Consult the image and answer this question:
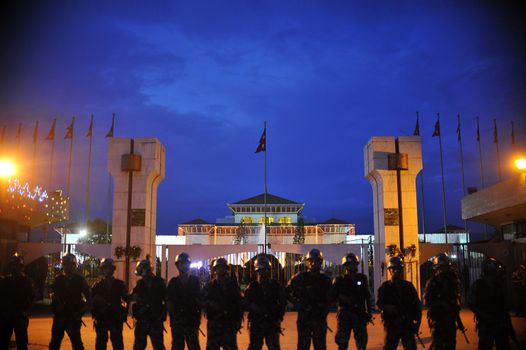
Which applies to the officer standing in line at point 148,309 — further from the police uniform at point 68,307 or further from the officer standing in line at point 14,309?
the officer standing in line at point 14,309

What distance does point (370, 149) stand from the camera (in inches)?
680

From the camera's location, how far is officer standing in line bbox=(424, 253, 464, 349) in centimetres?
802

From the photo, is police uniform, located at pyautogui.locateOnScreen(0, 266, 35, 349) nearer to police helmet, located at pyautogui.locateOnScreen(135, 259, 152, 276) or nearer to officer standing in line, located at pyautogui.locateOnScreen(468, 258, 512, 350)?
police helmet, located at pyautogui.locateOnScreen(135, 259, 152, 276)

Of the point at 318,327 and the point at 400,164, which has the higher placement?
the point at 400,164

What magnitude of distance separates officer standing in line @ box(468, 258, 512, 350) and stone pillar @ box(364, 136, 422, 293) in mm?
8442

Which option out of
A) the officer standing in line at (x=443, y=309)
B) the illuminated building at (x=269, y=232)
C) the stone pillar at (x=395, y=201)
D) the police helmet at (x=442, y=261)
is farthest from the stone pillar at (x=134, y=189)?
the illuminated building at (x=269, y=232)

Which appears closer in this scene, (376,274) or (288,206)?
(376,274)

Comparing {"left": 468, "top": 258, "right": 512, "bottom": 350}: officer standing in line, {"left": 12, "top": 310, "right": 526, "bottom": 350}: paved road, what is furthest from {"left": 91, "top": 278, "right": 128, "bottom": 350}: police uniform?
{"left": 468, "top": 258, "right": 512, "bottom": 350}: officer standing in line

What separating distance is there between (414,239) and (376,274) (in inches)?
73.1

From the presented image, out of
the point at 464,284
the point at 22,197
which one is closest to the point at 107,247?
the point at 22,197

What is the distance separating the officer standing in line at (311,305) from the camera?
8328mm

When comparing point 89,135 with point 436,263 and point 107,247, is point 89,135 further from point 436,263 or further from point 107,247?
point 436,263

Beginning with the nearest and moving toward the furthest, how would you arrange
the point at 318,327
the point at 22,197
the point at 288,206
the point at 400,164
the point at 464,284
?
1. the point at 318,327
2. the point at 400,164
3. the point at 464,284
4. the point at 22,197
5. the point at 288,206

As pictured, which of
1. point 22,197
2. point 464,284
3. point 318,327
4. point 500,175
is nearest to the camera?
point 318,327
